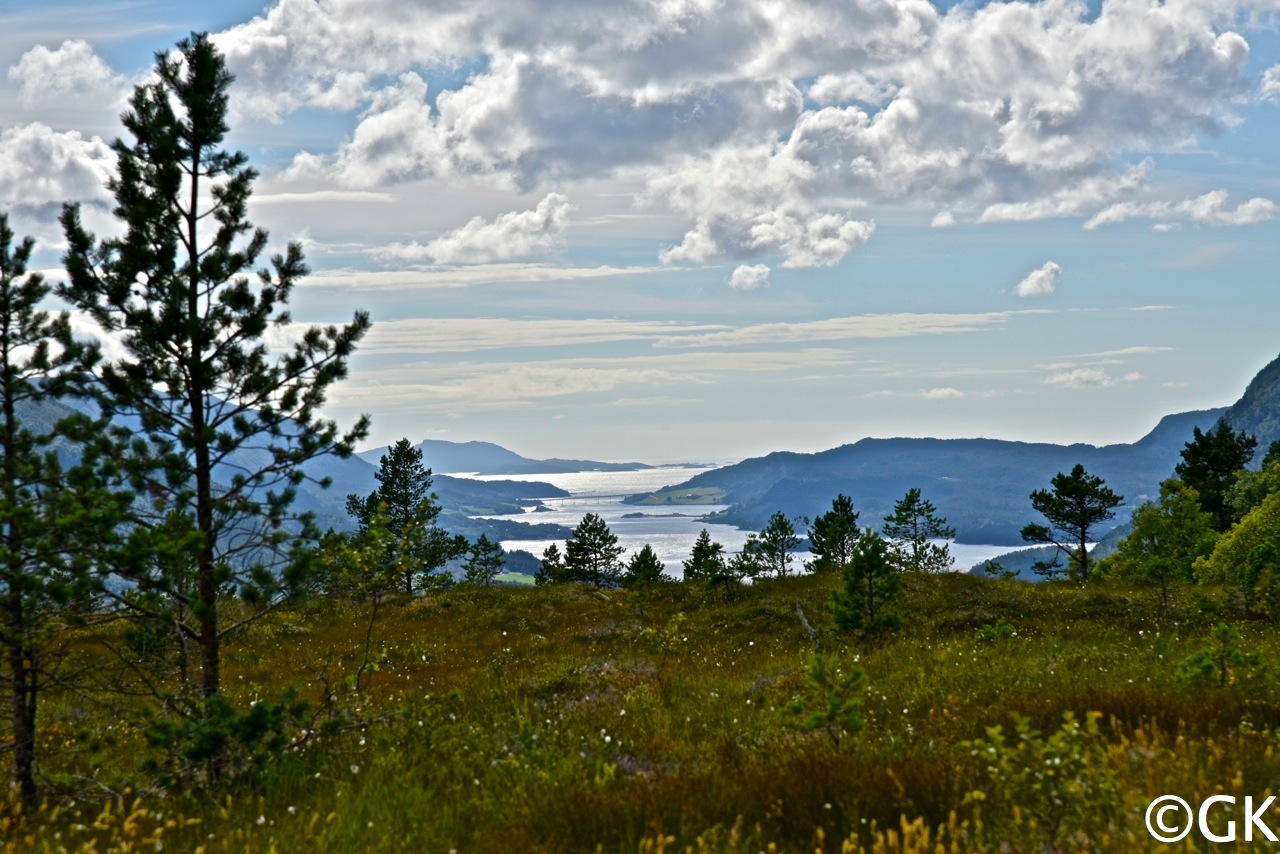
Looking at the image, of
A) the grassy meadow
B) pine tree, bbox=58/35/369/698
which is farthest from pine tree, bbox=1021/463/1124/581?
pine tree, bbox=58/35/369/698

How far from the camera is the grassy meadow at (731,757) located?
5.48 metres

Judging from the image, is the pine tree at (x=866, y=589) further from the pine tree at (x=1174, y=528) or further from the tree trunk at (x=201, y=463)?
the pine tree at (x=1174, y=528)

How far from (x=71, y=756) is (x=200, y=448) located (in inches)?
250

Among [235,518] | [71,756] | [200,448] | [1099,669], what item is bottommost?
[71,756]

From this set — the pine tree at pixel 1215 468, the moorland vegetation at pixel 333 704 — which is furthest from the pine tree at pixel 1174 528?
the moorland vegetation at pixel 333 704

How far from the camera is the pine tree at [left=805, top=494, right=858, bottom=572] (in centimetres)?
4550

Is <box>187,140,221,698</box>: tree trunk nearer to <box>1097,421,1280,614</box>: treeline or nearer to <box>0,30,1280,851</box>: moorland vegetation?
<box>0,30,1280,851</box>: moorland vegetation

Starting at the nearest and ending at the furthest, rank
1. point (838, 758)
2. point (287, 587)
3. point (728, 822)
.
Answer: point (728, 822) → point (838, 758) → point (287, 587)

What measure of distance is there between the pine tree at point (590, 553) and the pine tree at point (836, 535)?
1718 cm

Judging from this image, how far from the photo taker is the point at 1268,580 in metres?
17.3

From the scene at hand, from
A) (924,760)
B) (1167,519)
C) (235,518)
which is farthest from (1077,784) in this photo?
(1167,519)

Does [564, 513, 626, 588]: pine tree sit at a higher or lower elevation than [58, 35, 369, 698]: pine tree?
lower

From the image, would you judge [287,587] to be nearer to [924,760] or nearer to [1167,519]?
[924,760]

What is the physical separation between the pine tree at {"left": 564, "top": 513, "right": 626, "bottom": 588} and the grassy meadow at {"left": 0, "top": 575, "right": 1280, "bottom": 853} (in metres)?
50.6
